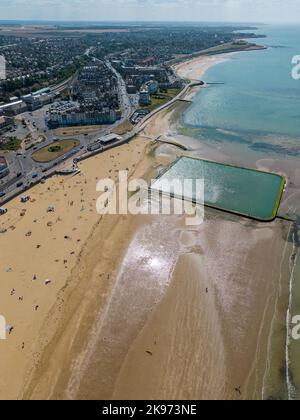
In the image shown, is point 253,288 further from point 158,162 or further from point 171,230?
point 158,162

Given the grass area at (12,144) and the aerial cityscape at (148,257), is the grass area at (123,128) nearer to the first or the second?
the aerial cityscape at (148,257)

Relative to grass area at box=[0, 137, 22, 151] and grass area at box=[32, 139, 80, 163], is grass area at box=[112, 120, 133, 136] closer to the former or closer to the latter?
grass area at box=[32, 139, 80, 163]

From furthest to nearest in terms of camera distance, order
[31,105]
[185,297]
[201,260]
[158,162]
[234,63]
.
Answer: [234,63] → [31,105] → [158,162] → [201,260] → [185,297]

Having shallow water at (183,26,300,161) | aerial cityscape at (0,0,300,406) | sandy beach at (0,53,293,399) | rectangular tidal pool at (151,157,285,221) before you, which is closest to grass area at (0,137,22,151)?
aerial cityscape at (0,0,300,406)

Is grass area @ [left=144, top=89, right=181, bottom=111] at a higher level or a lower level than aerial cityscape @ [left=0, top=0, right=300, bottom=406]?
higher

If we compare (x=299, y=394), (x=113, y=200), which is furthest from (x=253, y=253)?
(x=113, y=200)

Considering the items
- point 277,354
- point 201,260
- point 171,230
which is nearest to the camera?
point 277,354

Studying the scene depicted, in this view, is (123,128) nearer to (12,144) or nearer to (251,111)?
(12,144)
